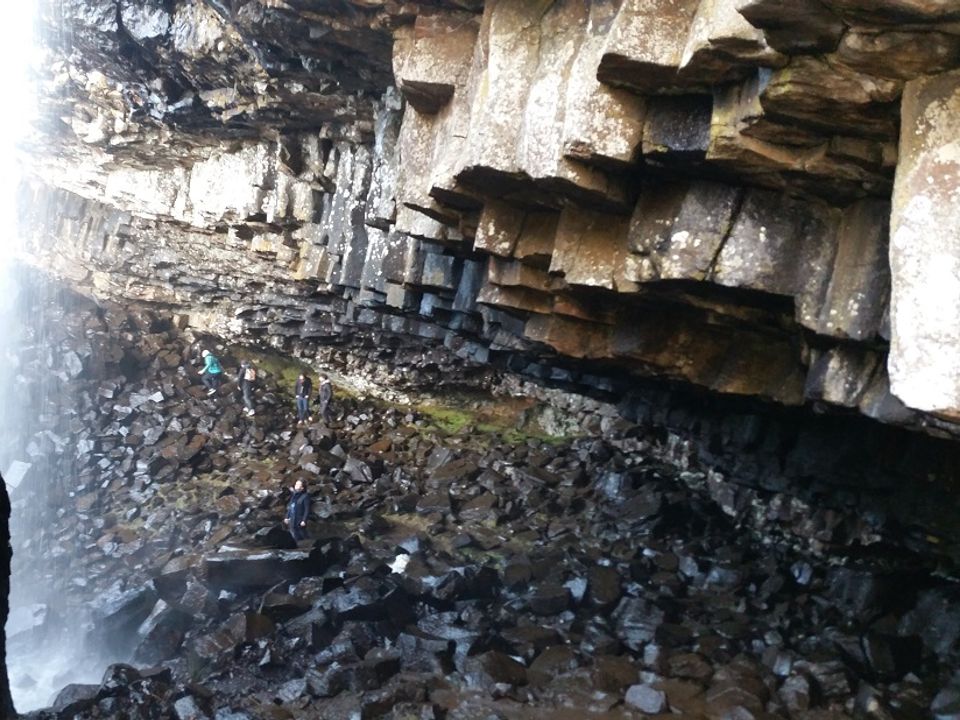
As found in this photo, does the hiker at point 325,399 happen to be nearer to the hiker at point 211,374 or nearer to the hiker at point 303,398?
the hiker at point 303,398

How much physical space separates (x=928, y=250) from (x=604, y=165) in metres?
2.32

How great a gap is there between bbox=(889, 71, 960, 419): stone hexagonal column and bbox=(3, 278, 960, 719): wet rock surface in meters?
5.03

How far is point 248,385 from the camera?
1902cm

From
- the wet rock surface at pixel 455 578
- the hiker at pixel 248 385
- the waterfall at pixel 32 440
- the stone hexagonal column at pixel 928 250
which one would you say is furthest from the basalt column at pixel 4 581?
the hiker at pixel 248 385

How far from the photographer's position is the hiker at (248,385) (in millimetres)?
18544

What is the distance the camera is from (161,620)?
10281 millimetres

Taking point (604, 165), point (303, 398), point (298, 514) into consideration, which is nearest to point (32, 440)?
point (303, 398)

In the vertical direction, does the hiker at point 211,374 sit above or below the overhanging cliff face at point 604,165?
below

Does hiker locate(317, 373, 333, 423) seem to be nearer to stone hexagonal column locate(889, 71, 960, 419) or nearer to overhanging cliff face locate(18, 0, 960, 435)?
overhanging cliff face locate(18, 0, 960, 435)

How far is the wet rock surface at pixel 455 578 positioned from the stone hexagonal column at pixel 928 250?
5.03m

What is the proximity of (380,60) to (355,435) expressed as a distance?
1020cm

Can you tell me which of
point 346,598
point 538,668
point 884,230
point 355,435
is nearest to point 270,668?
point 346,598

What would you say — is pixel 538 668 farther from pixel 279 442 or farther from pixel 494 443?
pixel 279 442

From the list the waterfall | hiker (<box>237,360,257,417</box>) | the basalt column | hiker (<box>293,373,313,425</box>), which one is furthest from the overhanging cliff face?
hiker (<box>237,360,257,417</box>)
